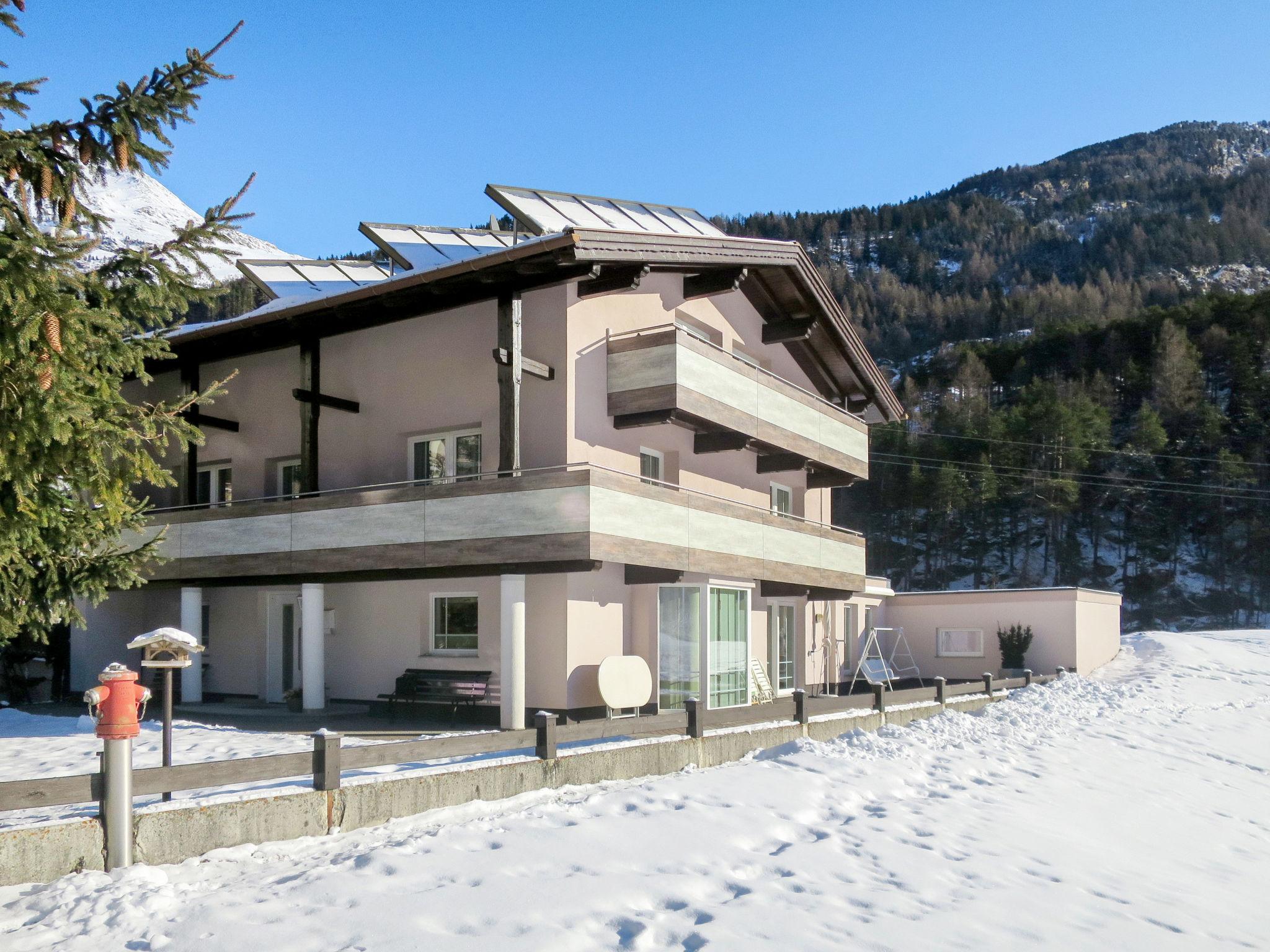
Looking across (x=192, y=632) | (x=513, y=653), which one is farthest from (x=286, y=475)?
(x=513, y=653)

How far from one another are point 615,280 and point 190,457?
8.96 metres

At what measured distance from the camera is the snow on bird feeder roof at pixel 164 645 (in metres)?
11.4

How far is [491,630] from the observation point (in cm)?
1791

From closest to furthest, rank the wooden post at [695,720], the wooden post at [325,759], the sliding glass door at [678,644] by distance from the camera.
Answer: the wooden post at [325,759], the wooden post at [695,720], the sliding glass door at [678,644]

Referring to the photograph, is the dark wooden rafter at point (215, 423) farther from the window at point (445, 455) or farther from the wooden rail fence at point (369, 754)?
the wooden rail fence at point (369, 754)

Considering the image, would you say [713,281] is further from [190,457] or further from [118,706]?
[118,706]

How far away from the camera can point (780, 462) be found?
2314 cm

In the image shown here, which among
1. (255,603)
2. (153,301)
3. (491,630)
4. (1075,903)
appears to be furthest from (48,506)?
(255,603)

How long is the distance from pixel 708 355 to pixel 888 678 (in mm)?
13516

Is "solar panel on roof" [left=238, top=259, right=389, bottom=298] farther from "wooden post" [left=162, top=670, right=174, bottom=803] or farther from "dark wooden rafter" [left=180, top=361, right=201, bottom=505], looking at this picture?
"wooden post" [left=162, top=670, right=174, bottom=803]

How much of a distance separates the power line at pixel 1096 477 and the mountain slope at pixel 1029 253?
4390cm

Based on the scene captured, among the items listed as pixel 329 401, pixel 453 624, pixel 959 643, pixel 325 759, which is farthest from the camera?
pixel 959 643

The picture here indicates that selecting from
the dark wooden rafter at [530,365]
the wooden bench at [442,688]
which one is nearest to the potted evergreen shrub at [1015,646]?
the wooden bench at [442,688]

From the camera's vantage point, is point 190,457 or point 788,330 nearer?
point 190,457
